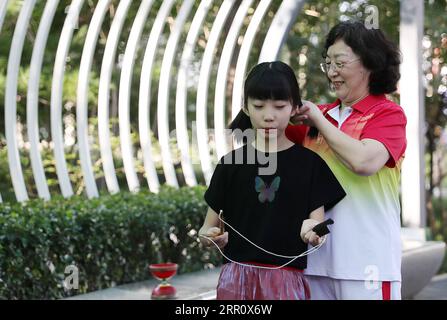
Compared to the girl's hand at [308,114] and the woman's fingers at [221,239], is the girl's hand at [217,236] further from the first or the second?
the girl's hand at [308,114]

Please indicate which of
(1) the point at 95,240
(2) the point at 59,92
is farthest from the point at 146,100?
Answer: (1) the point at 95,240

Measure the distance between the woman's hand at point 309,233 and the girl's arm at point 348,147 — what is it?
20 centimetres

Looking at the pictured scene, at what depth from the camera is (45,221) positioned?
5312 mm

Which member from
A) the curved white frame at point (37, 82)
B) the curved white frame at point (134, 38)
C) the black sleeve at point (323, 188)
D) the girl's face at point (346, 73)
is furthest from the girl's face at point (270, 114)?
the curved white frame at point (134, 38)

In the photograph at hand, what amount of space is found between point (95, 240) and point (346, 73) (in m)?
3.84

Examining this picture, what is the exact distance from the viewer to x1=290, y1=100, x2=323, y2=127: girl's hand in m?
2.17

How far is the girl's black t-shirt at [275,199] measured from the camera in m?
2.16

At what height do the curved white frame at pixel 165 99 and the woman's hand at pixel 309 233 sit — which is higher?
the curved white frame at pixel 165 99

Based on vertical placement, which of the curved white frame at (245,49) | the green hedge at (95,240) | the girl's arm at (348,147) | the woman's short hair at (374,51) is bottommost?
the green hedge at (95,240)

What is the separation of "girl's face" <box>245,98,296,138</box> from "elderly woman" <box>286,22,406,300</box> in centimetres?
6

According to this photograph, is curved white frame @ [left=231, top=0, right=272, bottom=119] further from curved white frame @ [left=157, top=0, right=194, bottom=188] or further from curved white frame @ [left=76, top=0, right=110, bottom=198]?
curved white frame @ [left=76, top=0, right=110, bottom=198]

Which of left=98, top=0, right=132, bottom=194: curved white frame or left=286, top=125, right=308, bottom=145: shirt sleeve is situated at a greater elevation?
left=98, top=0, right=132, bottom=194: curved white frame

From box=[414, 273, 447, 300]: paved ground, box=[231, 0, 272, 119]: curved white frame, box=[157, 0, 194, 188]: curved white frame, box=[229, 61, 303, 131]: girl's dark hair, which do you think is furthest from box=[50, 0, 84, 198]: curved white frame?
box=[229, 61, 303, 131]: girl's dark hair

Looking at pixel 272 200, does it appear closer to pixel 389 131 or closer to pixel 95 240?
pixel 389 131
